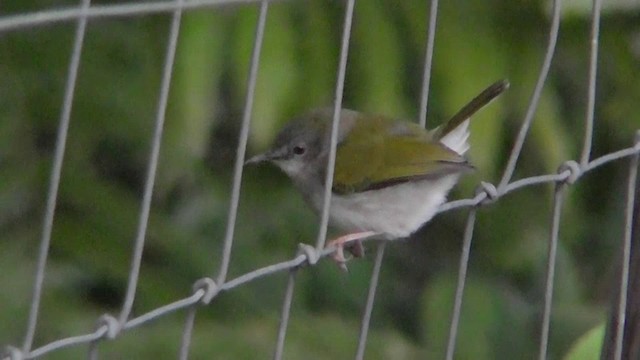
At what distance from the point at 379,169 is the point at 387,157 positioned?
0.03 meters

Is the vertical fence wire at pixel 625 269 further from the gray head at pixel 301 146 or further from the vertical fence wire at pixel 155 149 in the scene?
the vertical fence wire at pixel 155 149

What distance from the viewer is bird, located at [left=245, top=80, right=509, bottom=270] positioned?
6.66 feet

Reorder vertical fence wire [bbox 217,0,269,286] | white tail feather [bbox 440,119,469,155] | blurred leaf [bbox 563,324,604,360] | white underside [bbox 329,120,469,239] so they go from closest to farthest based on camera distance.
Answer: vertical fence wire [bbox 217,0,269,286]
blurred leaf [bbox 563,324,604,360]
white underside [bbox 329,120,469,239]
white tail feather [bbox 440,119,469,155]

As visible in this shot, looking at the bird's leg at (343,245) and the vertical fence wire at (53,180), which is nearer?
the vertical fence wire at (53,180)

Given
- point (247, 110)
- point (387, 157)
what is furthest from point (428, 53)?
point (387, 157)

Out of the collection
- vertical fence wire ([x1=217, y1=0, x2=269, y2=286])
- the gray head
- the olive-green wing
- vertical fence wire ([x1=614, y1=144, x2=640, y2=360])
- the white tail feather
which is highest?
the white tail feather

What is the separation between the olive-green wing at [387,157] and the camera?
2.03 meters

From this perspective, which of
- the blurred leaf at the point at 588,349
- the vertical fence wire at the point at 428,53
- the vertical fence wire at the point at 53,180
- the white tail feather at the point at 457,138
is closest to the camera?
the vertical fence wire at the point at 53,180

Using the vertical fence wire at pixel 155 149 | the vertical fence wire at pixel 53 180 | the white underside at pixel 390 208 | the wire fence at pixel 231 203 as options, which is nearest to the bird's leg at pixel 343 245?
the white underside at pixel 390 208

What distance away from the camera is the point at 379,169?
2.08 m

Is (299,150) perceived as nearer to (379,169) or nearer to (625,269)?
(379,169)

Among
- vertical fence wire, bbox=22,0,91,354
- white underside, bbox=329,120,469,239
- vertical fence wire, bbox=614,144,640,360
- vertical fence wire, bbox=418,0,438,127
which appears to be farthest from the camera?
white underside, bbox=329,120,469,239

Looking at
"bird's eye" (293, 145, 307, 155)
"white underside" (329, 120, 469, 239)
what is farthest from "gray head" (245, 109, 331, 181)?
"white underside" (329, 120, 469, 239)

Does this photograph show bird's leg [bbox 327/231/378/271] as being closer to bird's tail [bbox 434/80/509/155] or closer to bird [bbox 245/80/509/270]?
bird [bbox 245/80/509/270]
